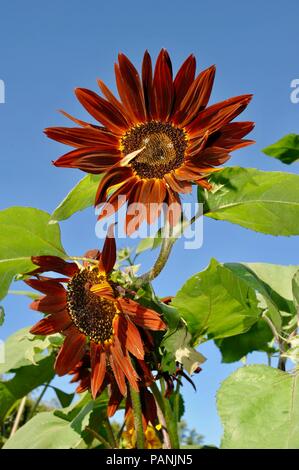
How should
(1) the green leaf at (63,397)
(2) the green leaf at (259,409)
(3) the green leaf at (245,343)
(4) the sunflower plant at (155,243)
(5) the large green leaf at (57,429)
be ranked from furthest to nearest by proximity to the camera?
(1) the green leaf at (63,397), (3) the green leaf at (245,343), (5) the large green leaf at (57,429), (4) the sunflower plant at (155,243), (2) the green leaf at (259,409)

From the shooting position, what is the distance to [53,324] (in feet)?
2.76

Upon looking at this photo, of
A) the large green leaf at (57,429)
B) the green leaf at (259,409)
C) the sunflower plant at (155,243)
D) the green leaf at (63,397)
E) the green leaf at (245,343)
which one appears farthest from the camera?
the green leaf at (63,397)

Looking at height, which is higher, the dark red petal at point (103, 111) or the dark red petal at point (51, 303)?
the dark red petal at point (103, 111)

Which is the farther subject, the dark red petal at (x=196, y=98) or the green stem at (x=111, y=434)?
the green stem at (x=111, y=434)

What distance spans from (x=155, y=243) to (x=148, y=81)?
216mm

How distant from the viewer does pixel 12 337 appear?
120 centimetres

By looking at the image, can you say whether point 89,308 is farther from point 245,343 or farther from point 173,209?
point 245,343

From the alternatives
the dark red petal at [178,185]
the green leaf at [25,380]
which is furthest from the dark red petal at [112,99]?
the green leaf at [25,380]

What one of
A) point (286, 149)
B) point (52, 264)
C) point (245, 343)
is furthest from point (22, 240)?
point (286, 149)

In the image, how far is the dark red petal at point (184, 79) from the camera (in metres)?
0.77

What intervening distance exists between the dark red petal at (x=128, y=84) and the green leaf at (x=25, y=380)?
59 centimetres

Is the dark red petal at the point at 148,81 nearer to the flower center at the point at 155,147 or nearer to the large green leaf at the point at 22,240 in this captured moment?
the flower center at the point at 155,147

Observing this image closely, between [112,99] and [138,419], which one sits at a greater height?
[112,99]

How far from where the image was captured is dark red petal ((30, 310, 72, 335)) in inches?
33.1
